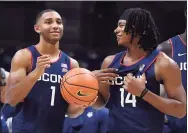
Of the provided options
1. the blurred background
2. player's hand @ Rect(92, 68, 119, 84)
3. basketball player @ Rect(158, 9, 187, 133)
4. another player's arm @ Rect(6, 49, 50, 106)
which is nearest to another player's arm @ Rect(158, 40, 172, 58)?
basketball player @ Rect(158, 9, 187, 133)

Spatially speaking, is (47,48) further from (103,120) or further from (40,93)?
(103,120)

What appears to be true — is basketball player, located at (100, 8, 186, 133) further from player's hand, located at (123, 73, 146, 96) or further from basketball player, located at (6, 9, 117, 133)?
basketball player, located at (6, 9, 117, 133)

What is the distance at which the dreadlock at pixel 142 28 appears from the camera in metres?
2.85

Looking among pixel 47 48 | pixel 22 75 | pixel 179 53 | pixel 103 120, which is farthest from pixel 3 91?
pixel 179 53

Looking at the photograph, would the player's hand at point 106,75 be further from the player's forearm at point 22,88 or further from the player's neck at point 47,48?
the player's neck at point 47,48

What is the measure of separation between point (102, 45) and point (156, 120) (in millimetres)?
2347

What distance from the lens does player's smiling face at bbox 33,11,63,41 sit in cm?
343

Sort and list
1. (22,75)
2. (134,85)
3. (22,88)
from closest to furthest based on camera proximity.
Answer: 1. (134,85)
2. (22,88)
3. (22,75)

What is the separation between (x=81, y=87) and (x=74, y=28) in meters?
2.20

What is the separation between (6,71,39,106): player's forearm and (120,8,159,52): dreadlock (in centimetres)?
79

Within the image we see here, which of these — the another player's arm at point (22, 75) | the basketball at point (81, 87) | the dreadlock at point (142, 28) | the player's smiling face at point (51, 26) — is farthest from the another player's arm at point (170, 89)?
the player's smiling face at point (51, 26)

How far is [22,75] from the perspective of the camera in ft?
10.7

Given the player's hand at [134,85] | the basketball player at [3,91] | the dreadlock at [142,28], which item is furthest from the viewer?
the basketball player at [3,91]

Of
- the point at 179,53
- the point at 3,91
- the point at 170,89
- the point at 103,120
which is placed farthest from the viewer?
the point at 3,91
